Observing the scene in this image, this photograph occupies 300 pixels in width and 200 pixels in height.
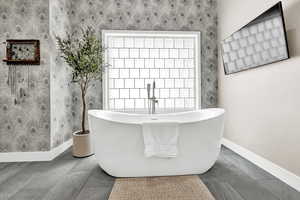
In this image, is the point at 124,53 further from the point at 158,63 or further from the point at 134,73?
the point at 158,63

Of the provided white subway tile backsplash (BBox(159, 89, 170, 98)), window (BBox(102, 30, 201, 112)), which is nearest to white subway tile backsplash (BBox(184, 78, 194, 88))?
window (BBox(102, 30, 201, 112))

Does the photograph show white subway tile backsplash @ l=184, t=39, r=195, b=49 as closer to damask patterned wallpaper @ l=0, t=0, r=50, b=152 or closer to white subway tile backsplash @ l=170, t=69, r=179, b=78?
white subway tile backsplash @ l=170, t=69, r=179, b=78

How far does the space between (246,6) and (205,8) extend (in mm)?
1037

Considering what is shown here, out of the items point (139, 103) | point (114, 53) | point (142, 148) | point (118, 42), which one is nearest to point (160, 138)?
point (142, 148)

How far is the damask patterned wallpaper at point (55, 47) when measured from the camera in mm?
2521

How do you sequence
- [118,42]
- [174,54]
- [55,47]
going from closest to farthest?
[55,47], [118,42], [174,54]

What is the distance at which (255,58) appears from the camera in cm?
227

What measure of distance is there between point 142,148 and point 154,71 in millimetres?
1979

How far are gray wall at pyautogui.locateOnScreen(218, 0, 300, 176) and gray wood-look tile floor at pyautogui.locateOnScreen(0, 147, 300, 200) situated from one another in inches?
11.5

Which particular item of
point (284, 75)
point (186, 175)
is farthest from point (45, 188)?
point (284, 75)

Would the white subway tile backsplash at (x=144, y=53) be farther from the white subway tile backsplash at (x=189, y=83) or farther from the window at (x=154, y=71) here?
the white subway tile backsplash at (x=189, y=83)

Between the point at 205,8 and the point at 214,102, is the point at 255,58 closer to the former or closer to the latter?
the point at 214,102

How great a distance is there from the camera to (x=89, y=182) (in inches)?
76.8

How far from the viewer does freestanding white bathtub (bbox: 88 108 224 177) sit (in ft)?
6.39
